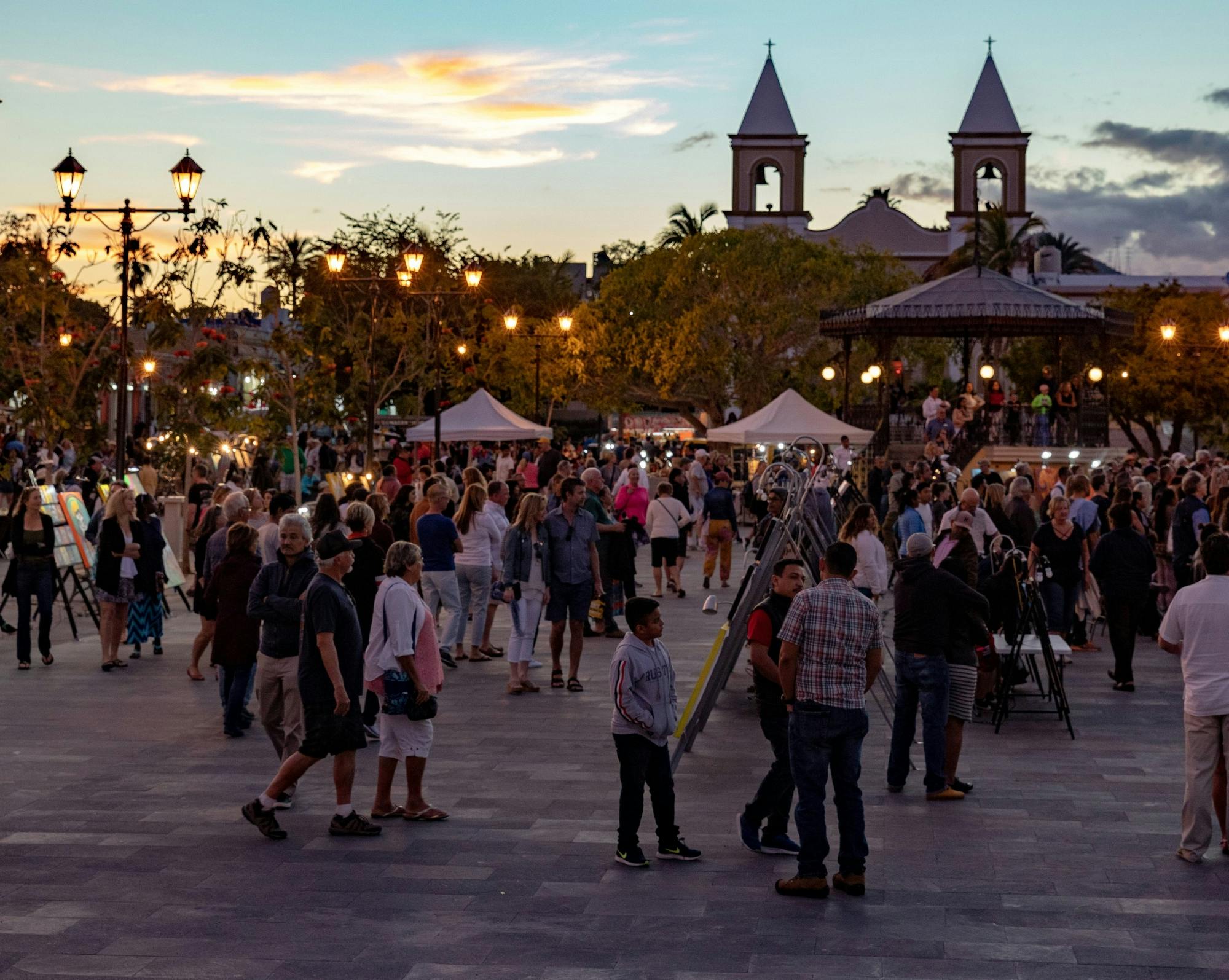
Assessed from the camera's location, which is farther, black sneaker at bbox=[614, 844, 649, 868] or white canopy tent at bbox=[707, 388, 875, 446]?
white canopy tent at bbox=[707, 388, 875, 446]

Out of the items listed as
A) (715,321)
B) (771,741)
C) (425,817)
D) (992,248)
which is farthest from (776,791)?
(992,248)

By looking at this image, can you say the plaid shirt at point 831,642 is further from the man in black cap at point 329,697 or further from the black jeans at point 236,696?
the black jeans at point 236,696

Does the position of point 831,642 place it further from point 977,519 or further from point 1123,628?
point 977,519

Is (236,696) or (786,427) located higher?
(786,427)

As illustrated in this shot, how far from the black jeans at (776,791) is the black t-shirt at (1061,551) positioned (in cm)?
716

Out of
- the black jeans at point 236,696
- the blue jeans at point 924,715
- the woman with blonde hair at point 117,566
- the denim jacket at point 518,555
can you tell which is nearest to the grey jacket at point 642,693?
the blue jeans at point 924,715

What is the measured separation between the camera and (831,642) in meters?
7.58

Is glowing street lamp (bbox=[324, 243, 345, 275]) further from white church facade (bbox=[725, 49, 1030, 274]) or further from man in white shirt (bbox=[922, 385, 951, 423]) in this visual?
white church facade (bbox=[725, 49, 1030, 274])

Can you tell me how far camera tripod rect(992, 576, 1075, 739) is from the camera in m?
11.9

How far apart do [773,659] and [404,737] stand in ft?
6.70

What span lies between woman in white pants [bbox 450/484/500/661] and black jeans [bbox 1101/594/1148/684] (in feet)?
17.5

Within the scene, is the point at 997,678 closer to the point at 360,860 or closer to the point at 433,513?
the point at 433,513

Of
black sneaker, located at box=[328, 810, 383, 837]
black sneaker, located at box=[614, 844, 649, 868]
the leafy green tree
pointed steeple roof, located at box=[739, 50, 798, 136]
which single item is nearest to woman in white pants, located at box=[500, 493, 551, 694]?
black sneaker, located at box=[328, 810, 383, 837]

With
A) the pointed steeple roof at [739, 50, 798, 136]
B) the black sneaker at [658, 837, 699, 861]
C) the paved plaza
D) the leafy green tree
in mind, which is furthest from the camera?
the pointed steeple roof at [739, 50, 798, 136]
